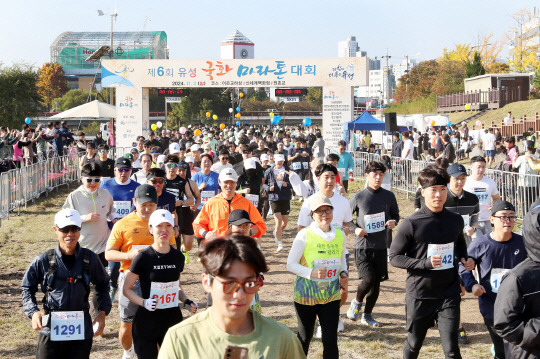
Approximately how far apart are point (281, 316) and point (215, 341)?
6278 mm

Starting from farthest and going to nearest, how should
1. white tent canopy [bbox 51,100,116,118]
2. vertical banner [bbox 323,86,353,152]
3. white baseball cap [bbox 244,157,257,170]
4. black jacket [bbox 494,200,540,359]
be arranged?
1. white tent canopy [bbox 51,100,116,118]
2. vertical banner [bbox 323,86,353,152]
3. white baseball cap [bbox 244,157,257,170]
4. black jacket [bbox 494,200,540,359]

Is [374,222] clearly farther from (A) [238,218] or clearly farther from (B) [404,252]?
(A) [238,218]

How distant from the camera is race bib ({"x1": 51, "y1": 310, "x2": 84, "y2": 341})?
17.1 ft

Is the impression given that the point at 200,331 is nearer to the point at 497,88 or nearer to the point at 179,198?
the point at 179,198

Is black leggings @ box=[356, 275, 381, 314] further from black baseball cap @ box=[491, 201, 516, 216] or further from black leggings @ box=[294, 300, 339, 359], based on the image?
black baseball cap @ box=[491, 201, 516, 216]

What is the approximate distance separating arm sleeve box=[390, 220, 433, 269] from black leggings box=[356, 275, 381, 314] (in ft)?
6.81

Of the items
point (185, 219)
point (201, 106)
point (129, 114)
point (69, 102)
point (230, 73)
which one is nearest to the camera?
point (185, 219)

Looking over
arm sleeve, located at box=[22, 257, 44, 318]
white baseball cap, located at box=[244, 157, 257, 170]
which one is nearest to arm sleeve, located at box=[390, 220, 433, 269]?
arm sleeve, located at box=[22, 257, 44, 318]

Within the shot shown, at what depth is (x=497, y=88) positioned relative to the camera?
60.6 m

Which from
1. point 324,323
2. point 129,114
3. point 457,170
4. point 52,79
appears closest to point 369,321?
point 457,170

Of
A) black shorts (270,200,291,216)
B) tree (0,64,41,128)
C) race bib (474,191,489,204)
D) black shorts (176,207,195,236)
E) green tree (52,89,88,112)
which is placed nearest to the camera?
Answer: race bib (474,191,489,204)

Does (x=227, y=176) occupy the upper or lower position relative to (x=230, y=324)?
upper

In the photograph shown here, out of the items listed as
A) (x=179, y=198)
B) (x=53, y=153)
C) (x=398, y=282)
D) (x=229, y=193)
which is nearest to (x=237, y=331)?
(x=229, y=193)

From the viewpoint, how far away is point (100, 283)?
18.2 ft
